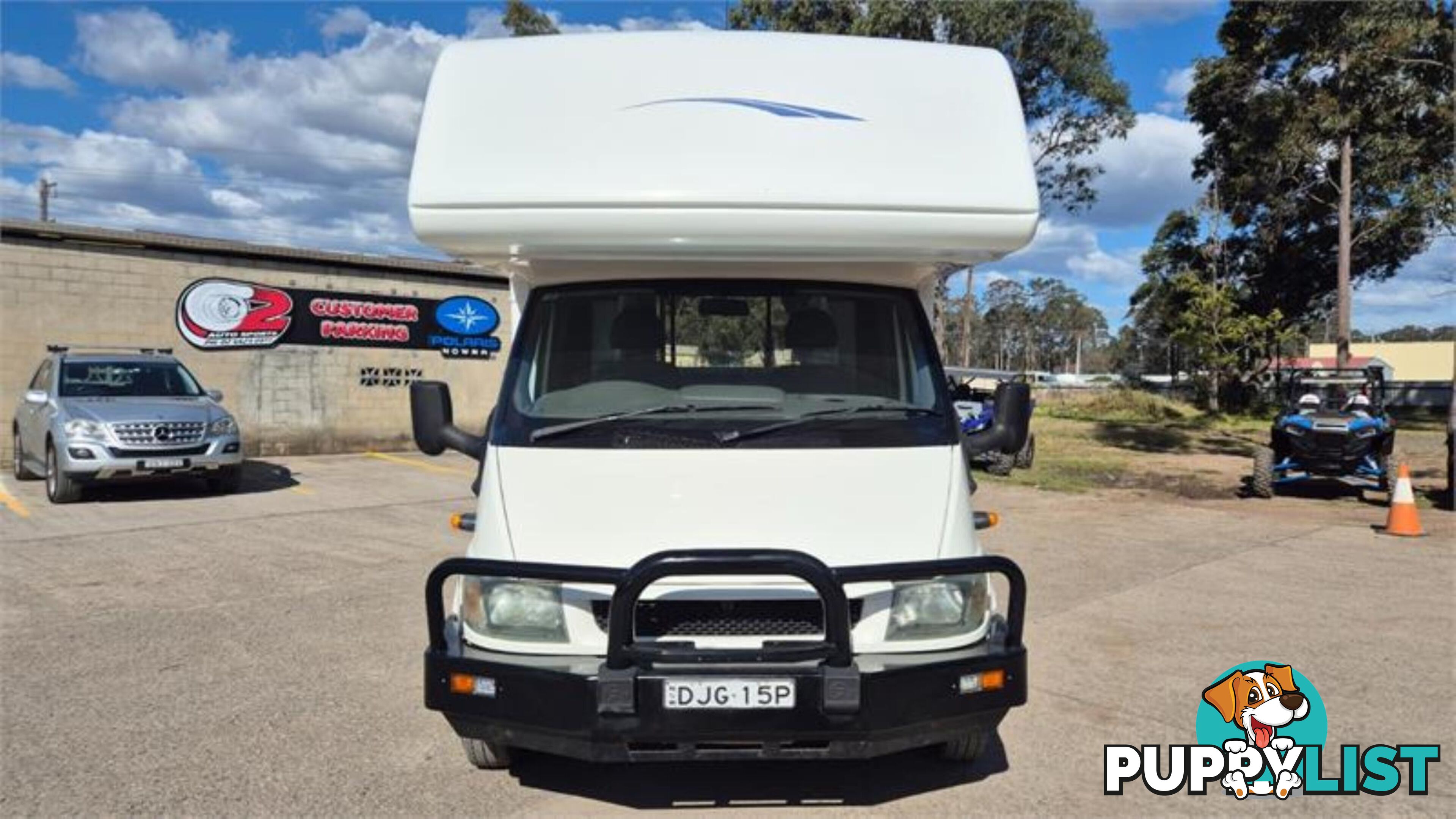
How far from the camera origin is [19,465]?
41.4 feet

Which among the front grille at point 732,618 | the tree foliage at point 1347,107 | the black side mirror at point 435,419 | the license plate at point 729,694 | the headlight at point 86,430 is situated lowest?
the license plate at point 729,694

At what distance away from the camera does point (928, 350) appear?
423 centimetres

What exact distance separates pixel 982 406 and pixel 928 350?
11961 mm

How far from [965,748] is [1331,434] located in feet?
35.6

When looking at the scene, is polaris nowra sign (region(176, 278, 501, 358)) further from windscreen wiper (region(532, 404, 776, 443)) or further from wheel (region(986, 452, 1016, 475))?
windscreen wiper (region(532, 404, 776, 443))

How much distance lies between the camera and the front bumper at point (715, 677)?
303 centimetres

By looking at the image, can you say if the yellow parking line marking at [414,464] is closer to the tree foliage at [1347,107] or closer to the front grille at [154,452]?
the front grille at [154,452]

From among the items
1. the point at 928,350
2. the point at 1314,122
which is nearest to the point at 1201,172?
the point at 1314,122

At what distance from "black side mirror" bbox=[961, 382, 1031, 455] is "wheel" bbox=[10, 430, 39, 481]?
487 inches

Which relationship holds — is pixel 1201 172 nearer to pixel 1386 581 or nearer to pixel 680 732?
pixel 1386 581

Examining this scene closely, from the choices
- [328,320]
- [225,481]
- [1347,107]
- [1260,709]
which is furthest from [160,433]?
[1347,107]

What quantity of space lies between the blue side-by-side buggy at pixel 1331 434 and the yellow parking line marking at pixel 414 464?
1143cm

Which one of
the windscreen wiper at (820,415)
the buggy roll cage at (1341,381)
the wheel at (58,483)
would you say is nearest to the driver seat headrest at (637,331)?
the windscreen wiper at (820,415)

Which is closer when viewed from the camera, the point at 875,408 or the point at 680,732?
the point at 680,732
